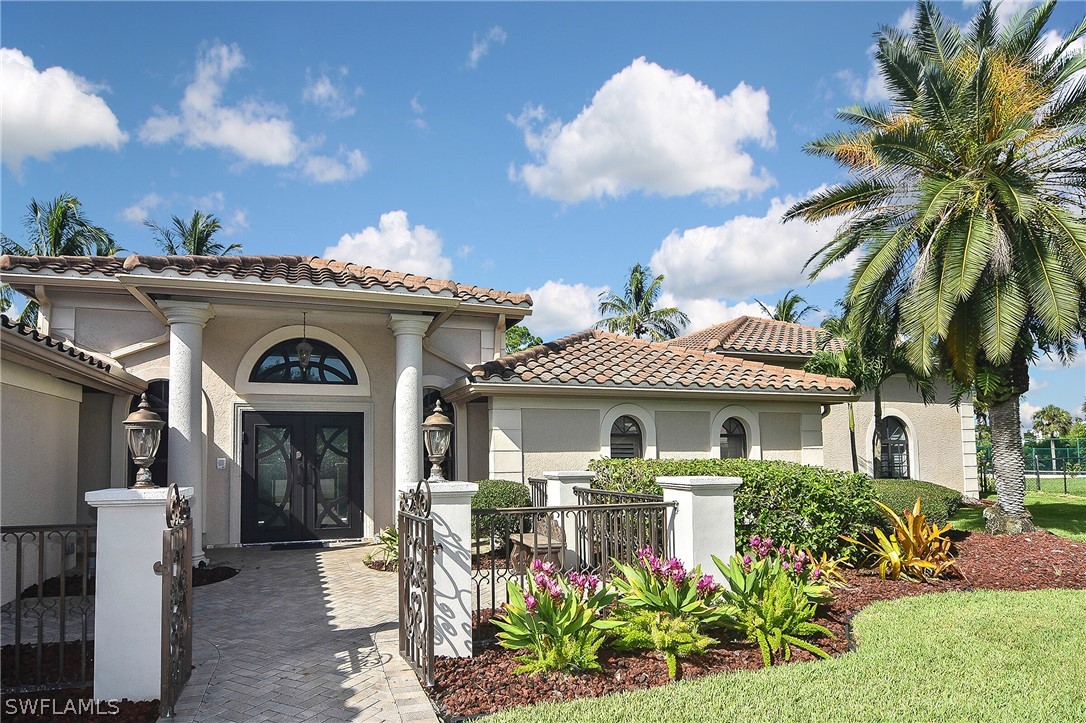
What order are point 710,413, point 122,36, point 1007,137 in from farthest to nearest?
1. point 710,413
2. point 1007,137
3. point 122,36

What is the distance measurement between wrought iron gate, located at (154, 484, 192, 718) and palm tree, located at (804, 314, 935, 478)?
13.5 m

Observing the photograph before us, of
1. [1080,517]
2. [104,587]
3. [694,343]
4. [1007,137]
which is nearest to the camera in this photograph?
[104,587]

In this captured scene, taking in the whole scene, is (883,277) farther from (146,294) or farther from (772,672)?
(146,294)

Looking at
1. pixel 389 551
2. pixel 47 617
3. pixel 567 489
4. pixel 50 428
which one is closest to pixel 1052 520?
pixel 567 489

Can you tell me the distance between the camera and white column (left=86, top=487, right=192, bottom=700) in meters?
4.96

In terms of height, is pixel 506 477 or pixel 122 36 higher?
pixel 122 36

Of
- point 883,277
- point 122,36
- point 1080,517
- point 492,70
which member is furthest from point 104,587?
point 1080,517

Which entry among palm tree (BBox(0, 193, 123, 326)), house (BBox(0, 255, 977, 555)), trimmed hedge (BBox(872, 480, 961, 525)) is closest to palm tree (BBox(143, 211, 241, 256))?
palm tree (BBox(0, 193, 123, 326))

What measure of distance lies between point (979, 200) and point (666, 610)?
9740 mm

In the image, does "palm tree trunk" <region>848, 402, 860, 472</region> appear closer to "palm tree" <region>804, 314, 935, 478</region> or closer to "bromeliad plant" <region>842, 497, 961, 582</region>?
"palm tree" <region>804, 314, 935, 478</region>

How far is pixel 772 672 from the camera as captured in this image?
18.2 feet

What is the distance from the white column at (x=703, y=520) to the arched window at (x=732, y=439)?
7.05 m

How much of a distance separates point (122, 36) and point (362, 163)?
415cm

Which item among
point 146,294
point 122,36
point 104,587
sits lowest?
point 104,587
